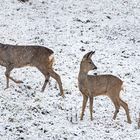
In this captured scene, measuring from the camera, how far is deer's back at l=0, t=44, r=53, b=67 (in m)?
16.3

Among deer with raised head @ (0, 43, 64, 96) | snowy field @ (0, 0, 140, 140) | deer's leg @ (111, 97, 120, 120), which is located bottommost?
snowy field @ (0, 0, 140, 140)

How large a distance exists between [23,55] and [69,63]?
5.36 metres

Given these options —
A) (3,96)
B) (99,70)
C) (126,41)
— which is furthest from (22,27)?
(3,96)

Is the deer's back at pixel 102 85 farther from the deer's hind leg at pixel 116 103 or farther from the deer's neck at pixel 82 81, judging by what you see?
the deer's hind leg at pixel 116 103

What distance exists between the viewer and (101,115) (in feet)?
47.3

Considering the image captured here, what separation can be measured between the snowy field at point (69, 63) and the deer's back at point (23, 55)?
0.90m

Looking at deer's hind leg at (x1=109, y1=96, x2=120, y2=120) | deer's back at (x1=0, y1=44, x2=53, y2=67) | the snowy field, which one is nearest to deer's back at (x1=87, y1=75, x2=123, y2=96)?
deer's hind leg at (x1=109, y1=96, x2=120, y2=120)

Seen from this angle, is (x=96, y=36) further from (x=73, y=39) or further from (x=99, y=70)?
(x=99, y=70)

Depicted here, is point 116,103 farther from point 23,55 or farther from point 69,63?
point 69,63

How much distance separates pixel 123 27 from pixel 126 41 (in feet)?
12.1

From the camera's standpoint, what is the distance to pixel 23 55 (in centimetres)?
1641

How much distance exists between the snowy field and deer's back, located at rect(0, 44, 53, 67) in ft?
2.95

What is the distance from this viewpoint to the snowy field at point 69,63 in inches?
487

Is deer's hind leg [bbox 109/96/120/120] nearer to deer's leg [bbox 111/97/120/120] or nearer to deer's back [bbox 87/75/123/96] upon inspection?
deer's leg [bbox 111/97/120/120]
